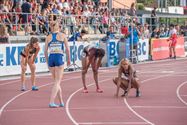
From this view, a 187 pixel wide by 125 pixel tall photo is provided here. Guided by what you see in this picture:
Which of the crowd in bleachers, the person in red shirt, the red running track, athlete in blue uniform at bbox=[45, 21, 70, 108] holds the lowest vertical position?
the red running track

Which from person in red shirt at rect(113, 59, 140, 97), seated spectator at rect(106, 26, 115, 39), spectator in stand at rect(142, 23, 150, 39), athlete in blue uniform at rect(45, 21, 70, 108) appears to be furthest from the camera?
spectator in stand at rect(142, 23, 150, 39)

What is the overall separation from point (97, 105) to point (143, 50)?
61.9 ft

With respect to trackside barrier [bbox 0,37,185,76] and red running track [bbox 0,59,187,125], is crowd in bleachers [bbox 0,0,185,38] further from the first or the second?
red running track [bbox 0,59,187,125]

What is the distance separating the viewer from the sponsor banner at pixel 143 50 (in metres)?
32.3

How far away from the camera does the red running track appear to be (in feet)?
38.8

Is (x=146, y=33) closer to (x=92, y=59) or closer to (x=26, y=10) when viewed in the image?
(x=26, y=10)

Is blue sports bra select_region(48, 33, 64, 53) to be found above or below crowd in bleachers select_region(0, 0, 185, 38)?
below

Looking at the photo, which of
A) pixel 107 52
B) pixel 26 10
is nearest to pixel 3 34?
pixel 26 10

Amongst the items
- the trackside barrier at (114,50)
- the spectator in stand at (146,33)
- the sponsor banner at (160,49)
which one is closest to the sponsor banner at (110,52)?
the trackside barrier at (114,50)

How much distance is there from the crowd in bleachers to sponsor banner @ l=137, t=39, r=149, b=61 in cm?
101

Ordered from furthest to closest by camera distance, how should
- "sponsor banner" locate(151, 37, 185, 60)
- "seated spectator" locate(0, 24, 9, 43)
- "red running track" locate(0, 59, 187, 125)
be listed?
1. "sponsor banner" locate(151, 37, 185, 60)
2. "seated spectator" locate(0, 24, 9, 43)
3. "red running track" locate(0, 59, 187, 125)

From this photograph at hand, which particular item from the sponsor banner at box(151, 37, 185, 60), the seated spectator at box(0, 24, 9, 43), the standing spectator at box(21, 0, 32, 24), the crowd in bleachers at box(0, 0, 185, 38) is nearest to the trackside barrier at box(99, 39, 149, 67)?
the crowd in bleachers at box(0, 0, 185, 38)

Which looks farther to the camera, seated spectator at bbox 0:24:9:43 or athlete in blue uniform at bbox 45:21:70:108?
seated spectator at bbox 0:24:9:43

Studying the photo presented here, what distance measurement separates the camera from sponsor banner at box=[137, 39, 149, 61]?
32.3m
